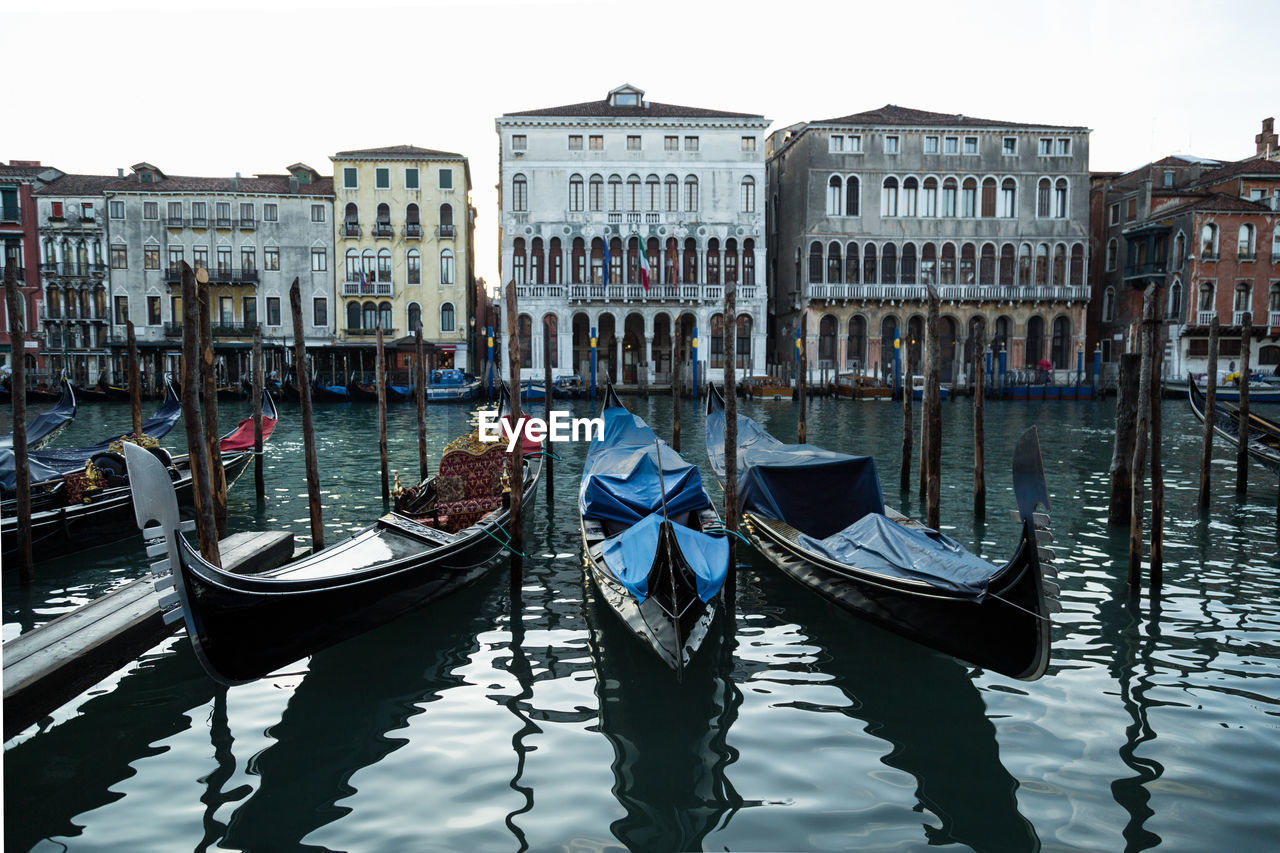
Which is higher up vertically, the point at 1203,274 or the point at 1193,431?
the point at 1203,274

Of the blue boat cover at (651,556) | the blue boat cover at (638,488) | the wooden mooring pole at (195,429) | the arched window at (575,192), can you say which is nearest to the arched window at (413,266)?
the arched window at (575,192)

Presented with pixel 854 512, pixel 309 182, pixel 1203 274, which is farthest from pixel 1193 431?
pixel 309 182

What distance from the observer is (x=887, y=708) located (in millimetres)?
3953

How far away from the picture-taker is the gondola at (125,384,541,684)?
338 centimetres

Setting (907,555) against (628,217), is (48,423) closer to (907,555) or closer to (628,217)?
(907,555)

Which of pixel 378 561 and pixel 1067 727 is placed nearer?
pixel 1067 727

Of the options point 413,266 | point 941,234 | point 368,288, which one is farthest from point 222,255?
point 941,234

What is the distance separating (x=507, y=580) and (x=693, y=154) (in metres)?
22.1

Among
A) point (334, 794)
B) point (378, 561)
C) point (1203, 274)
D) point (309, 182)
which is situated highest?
point (309, 182)

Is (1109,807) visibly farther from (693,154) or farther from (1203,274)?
(1203,274)

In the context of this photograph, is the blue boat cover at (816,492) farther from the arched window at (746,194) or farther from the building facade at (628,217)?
the arched window at (746,194)

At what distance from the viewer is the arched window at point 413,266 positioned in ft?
86.0

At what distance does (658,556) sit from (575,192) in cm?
2327

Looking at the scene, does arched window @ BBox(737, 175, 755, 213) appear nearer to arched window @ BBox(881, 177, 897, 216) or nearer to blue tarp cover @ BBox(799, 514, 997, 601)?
arched window @ BBox(881, 177, 897, 216)
